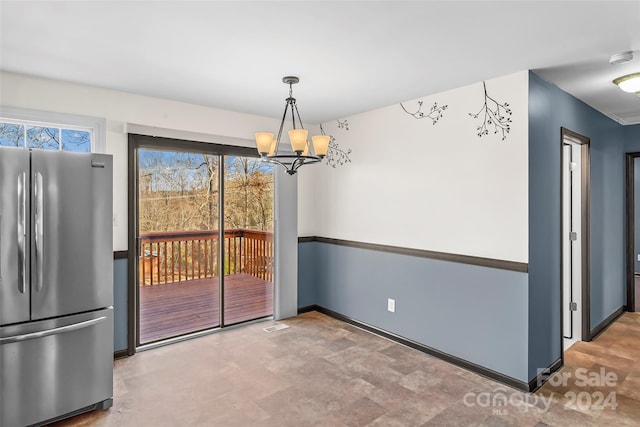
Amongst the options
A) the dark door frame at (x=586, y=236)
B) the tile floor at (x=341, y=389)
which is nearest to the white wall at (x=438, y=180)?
the tile floor at (x=341, y=389)

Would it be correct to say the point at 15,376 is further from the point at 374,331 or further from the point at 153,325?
the point at 374,331

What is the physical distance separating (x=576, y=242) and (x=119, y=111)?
15.7 feet

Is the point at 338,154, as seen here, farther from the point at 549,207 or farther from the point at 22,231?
the point at 22,231

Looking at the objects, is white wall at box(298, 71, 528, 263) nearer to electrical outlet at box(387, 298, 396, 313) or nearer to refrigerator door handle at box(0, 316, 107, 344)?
electrical outlet at box(387, 298, 396, 313)

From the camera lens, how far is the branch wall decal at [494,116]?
2.93 metres

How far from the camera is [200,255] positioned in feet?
14.5

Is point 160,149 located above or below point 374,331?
above

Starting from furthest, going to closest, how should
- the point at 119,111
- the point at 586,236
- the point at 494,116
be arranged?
the point at 586,236 → the point at 119,111 → the point at 494,116

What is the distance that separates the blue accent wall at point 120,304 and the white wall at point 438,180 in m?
2.23

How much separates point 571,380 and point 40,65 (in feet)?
15.9

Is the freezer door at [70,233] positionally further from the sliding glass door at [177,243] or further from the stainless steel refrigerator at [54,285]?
the sliding glass door at [177,243]

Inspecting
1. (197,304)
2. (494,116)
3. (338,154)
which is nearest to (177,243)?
(197,304)

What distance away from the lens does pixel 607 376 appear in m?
3.04

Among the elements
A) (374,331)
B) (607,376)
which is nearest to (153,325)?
(374,331)
